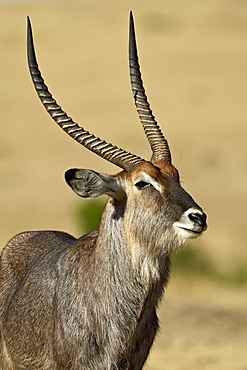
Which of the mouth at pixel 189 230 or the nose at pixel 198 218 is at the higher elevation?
the nose at pixel 198 218

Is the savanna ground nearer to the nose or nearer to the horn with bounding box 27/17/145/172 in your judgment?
the horn with bounding box 27/17/145/172

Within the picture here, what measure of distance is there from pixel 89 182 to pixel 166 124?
39.5 metres

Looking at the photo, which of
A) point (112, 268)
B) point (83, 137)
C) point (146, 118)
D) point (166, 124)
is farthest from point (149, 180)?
point (166, 124)

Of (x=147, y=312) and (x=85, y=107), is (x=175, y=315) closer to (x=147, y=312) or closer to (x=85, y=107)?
(x=147, y=312)

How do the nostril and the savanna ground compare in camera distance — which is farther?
the savanna ground

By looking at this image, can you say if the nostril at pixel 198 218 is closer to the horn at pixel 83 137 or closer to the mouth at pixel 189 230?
the mouth at pixel 189 230

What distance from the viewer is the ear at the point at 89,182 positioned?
7.02 metres

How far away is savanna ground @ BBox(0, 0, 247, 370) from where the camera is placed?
13.0m

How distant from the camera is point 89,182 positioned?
7.05 meters

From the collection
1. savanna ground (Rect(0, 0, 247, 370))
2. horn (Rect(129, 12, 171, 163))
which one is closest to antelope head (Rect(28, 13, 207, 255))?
horn (Rect(129, 12, 171, 163))

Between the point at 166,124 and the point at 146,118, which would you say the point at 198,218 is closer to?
the point at 146,118

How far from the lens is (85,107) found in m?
52.4

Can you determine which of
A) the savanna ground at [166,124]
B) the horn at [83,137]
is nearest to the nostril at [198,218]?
the horn at [83,137]

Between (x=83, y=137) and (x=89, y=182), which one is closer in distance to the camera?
(x=89, y=182)
